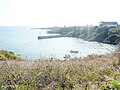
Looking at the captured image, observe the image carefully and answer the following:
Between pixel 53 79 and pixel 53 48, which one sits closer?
pixel 53 79

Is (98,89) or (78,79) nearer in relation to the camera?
(98,89)

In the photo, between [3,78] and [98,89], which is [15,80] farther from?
[98,89]

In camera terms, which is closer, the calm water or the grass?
the grass

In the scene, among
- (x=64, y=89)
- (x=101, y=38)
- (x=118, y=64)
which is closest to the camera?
(x=64, y=89)

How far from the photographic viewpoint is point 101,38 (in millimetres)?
82812

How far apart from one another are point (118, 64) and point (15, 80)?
4.20 metres

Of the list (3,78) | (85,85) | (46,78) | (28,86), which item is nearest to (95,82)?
(85,85)

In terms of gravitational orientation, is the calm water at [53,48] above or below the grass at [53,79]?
below

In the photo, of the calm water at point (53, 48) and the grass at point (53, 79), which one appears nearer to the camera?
the grass at point (53, 79)

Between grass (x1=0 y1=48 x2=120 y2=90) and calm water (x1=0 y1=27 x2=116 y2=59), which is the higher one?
grass (x1=0 y1=48 x2=120 y2=90)

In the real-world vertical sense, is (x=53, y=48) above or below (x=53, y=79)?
below

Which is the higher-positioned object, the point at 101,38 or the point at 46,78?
the point at 46,78

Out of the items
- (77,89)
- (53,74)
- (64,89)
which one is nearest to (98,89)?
(77,89)

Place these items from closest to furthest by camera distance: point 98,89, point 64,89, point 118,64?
point 98,89 < point 64,89 < point 118,64
